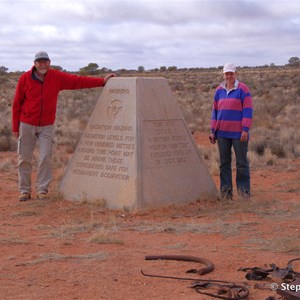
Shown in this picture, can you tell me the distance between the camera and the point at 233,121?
28.3ft

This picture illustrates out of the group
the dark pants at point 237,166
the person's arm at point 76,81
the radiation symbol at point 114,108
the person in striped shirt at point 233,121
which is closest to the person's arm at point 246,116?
the person in striped shirt at point 233,121

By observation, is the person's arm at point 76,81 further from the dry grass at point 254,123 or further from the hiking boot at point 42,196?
the dry grass at point 254,123

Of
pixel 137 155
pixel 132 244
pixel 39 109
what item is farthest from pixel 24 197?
pixel 132 244

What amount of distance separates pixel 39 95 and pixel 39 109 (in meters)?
0.19

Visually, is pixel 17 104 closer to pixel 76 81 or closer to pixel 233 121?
pixel 76 81

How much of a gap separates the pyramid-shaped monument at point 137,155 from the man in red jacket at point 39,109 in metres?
0.36

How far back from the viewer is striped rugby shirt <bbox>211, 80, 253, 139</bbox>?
8.51 m

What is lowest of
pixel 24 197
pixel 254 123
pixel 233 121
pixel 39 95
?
pixel 24 197

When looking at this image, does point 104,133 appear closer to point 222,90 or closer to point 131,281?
point 222,90

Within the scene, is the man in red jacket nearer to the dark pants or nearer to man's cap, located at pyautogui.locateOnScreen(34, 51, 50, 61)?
man's cap, located at pyautogui.locateOnScreen(34, 51, 50, 61)

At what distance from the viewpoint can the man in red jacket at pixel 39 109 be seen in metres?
8.91

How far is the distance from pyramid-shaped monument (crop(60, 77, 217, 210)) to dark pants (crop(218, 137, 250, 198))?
0.20 metres

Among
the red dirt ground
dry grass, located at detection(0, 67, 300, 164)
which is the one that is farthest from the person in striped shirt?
dry grass, located at detection(0, 67, 300, 164)

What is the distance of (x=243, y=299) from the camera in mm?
4633
